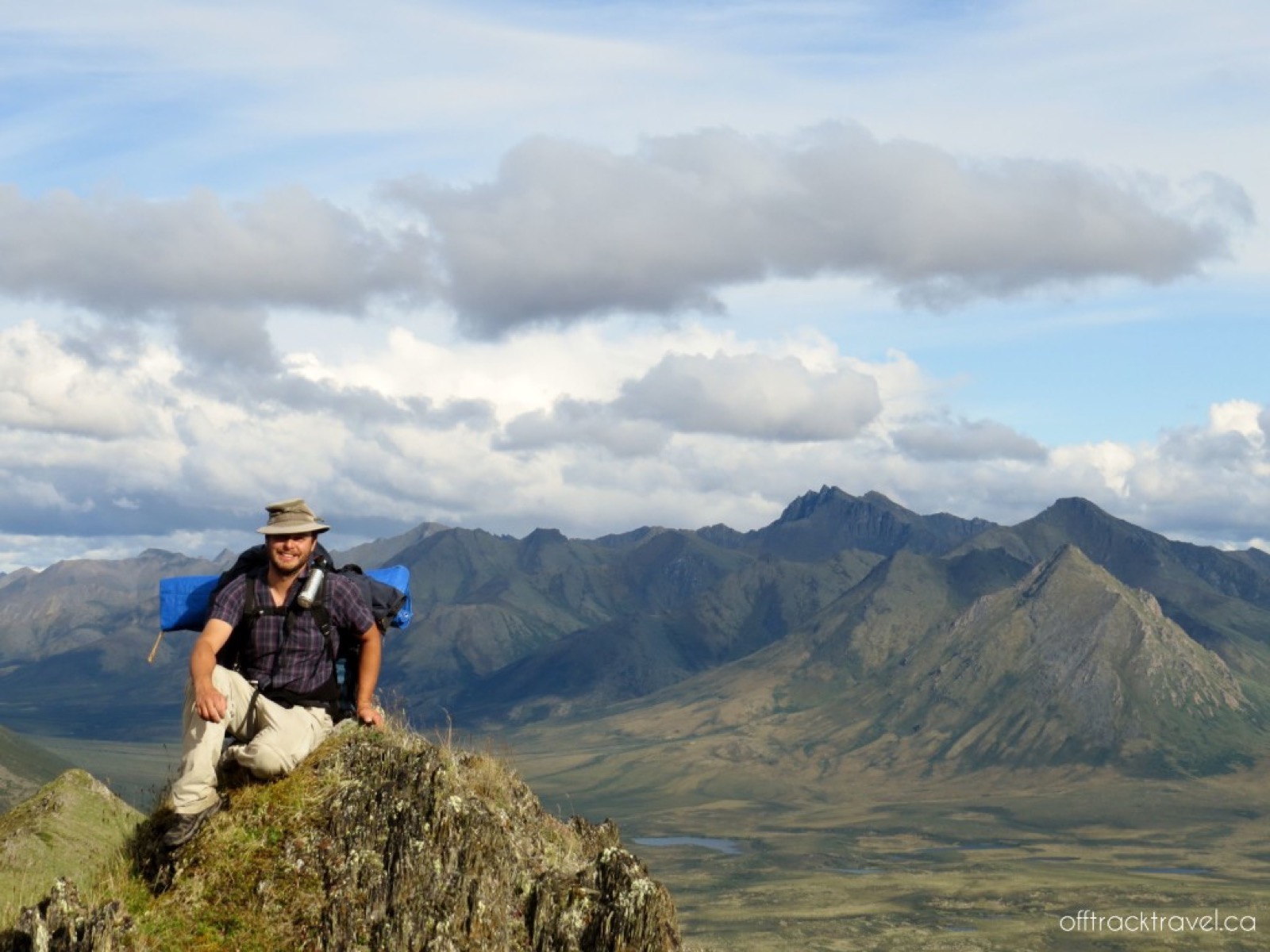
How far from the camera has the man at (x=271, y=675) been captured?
18672 mm

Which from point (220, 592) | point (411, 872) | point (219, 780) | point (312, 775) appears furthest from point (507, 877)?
point (220, 592)

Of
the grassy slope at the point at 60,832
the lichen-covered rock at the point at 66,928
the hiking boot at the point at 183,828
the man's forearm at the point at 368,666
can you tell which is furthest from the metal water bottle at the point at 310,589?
the grassy slope at the point at 60,832

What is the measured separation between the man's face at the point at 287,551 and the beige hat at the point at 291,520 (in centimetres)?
8

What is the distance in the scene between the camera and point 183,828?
60.8 ft

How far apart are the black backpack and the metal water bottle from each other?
3.2 inches

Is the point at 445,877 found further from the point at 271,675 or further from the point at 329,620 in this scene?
the point at 329,620

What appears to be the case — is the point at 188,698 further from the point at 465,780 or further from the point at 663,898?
the point at 663,898

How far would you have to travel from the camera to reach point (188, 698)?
19.5 meters

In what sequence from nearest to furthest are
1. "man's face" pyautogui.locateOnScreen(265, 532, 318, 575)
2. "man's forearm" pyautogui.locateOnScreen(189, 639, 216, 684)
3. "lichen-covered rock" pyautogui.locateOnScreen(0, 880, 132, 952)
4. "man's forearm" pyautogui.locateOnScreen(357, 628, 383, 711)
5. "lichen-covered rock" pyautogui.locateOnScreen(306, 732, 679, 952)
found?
"lichen-covered rock" pyautogui.locateOnScreen(0, 880, 132, 952), "lichen-covered rock" pyautogui.locateOnScreen(306, 732, 679, 952), "man's forearm" pyautogui.locateOnScreen(189, 639, 216, 684), "man's face" pyautogui.locateOnScreen(265, 532, 318, 575), "man's forearm" pyautogui.locateOnScreen(357, 628, 383, 711)

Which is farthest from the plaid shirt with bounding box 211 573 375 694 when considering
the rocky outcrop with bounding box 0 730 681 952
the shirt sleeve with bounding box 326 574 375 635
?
the rocky outcrop with bounding box 0 730 681 952

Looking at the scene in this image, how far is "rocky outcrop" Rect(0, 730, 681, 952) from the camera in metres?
17.9

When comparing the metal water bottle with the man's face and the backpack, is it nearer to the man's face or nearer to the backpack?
the backpack

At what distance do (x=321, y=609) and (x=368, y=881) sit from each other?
4.01 meters

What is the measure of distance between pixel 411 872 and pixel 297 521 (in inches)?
210
